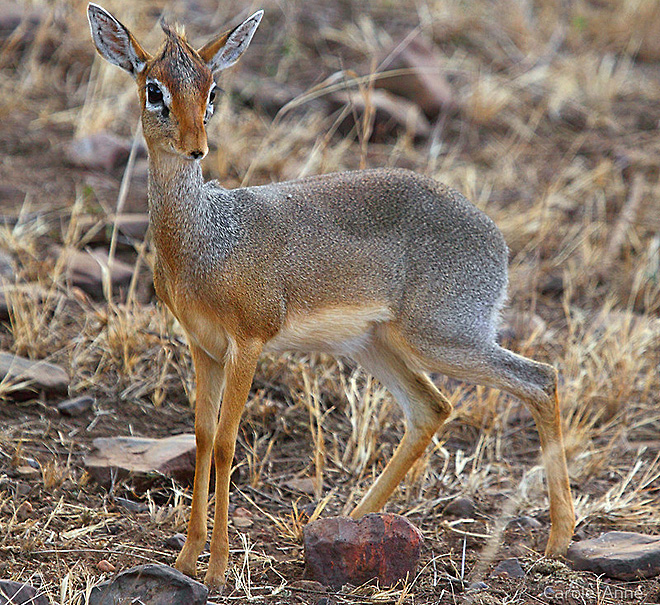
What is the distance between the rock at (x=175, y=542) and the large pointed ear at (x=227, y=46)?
1.85 metres

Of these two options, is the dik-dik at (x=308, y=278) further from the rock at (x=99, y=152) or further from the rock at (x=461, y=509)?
the rock at (x=99, y=152)

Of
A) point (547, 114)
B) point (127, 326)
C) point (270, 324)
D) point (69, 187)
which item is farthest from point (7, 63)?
point (270, 324)

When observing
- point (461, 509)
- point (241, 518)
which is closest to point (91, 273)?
point (241, 518)

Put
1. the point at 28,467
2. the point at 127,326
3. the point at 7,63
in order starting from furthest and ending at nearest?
the point at 7,63
the point at 127,326
the point at 28,467

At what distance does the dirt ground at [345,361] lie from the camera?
157 inches

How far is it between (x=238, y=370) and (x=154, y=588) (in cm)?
82

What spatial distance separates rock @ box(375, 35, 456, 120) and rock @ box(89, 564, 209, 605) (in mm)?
5933

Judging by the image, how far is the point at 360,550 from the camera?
3.65 metres

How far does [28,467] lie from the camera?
4266mm

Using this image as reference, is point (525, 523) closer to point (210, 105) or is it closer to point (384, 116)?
point (210, 105)

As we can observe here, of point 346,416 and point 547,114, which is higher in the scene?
→ point 547,114

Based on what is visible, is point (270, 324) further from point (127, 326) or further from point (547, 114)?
point (547, 114)

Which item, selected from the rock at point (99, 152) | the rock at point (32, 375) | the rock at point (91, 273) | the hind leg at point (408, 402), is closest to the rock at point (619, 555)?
the hind leg at point (408, 402)

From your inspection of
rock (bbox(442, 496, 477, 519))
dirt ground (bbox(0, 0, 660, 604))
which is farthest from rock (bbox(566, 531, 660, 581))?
rock (bbox(442, 496, 477, 519))
